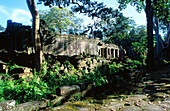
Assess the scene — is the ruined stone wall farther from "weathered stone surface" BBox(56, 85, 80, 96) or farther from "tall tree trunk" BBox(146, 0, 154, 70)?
"weathered stone surface" BBox(56, 85, 80, 96)

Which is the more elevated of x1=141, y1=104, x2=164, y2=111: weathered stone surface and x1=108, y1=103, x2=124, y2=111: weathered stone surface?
x1=141, y1=104, x2=164, y2=111: weathered stone surface

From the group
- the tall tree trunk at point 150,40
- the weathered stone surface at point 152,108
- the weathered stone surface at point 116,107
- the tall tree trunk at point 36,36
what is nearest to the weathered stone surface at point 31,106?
the weathered stone surface at point 116,107

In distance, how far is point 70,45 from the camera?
10.2m

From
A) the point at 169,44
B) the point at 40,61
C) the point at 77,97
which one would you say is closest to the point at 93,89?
the point at 77,97

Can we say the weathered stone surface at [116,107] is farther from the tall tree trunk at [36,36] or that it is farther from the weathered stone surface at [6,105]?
the tall tree trunk at [36,36]

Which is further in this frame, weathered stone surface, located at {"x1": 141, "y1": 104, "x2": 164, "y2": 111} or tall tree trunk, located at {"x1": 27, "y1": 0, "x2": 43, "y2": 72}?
tall tree trunk, located at {"x1": 27, "y1": 0, "x2": 43, "y2": 72}

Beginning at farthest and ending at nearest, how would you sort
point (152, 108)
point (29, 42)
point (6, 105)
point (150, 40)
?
point (150, 40), point (29, 42), point (152, 108), point (6, 105)

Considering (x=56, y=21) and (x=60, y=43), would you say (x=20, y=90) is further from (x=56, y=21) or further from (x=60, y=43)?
(x=56, y=21)

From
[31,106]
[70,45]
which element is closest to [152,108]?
[31,106]

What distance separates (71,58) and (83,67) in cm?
86

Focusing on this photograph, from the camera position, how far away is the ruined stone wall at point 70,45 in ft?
29.4

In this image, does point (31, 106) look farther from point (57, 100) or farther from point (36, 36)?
point (36, 36)

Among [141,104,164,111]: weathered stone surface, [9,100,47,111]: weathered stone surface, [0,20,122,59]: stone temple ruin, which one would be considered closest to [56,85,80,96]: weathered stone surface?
[9,100,47,111]: weathered stone surface

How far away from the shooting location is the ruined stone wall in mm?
8969
